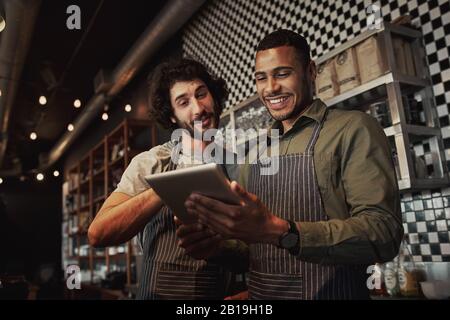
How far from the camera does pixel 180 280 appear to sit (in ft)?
4.42

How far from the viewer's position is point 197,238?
1.13 meters

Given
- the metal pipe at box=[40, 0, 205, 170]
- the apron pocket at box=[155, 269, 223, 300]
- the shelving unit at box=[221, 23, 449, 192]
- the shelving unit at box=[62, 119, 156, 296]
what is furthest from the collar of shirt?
the shelving unit at box=[62, 119, 156, 296]

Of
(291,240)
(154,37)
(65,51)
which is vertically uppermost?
(154,37)

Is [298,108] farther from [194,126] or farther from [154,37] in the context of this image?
[154,37]

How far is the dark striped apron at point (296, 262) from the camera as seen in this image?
1.11 meters

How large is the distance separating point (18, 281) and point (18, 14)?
1.03 metres

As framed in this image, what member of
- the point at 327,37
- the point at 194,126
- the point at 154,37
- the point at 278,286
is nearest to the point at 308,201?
the point at 278,286

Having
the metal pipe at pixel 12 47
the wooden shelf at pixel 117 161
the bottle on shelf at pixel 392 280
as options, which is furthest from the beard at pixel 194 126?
the wooden shelf at pixel 117 161

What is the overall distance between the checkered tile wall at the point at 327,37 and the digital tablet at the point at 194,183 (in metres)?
1.54

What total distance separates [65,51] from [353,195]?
1.41m

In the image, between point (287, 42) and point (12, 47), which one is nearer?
point (287, 42)
